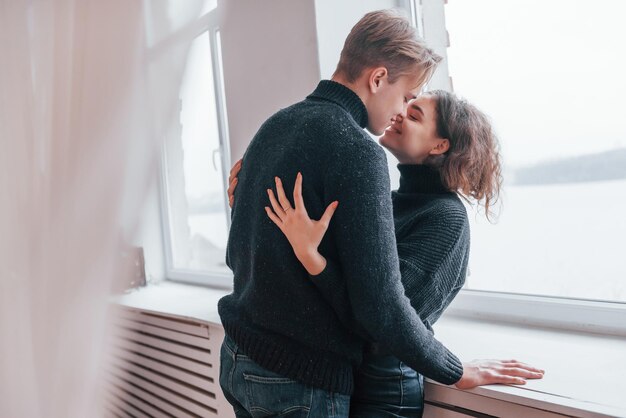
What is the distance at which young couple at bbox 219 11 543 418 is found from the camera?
2.51 feet

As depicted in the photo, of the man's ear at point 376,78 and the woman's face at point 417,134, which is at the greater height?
the man's ear at point 376,78

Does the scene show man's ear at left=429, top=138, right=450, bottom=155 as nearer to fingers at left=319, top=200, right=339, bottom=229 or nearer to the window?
fingers at left=319, top=200, right=339, bottom=229

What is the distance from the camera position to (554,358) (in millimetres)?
1010

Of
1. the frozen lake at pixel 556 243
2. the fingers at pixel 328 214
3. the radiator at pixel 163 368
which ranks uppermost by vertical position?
the fingers at pixel 328 214

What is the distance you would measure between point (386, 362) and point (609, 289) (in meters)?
0.61

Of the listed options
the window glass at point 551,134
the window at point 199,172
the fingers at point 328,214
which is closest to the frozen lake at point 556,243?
the window glass at point 551,134

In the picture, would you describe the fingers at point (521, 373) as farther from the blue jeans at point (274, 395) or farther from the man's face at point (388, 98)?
the man's face at point (388, 98)

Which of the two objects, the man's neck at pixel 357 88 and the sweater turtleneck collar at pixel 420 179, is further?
the sweater turtleneck collar at pixel 420 179

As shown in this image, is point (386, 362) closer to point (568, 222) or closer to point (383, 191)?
point (383, 191)

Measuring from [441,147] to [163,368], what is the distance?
4.44 ft

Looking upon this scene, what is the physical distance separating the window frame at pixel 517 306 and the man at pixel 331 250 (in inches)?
15.4

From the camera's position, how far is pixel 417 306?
2.96ft

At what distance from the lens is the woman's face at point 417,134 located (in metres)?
1.06

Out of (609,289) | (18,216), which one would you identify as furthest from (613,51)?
(18,216)
